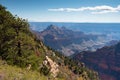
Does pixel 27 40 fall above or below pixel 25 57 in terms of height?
above

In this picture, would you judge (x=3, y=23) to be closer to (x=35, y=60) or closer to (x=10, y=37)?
(x=10, y=37)

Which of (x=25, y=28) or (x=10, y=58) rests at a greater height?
(x=25, y=28)

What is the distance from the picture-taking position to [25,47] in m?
36.8

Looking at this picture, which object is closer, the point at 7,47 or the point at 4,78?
the point at 4,78

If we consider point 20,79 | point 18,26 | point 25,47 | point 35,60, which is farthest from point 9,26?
point 20,79

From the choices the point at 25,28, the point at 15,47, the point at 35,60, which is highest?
the point at 25,28

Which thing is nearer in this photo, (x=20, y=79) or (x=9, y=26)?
(x=20, y=79)

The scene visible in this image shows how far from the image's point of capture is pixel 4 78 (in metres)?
13.6

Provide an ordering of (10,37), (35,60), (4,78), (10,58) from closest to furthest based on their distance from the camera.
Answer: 1. (4,78)
2. (10,58)
3. (10,37)
4. (35,60)

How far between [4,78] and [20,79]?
102cm

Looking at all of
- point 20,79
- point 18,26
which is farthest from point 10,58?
point 20,79

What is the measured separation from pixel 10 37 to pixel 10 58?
3.82 meters

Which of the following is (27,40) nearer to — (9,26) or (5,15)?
(9,26)

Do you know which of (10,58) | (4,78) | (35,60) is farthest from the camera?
(35,60)
